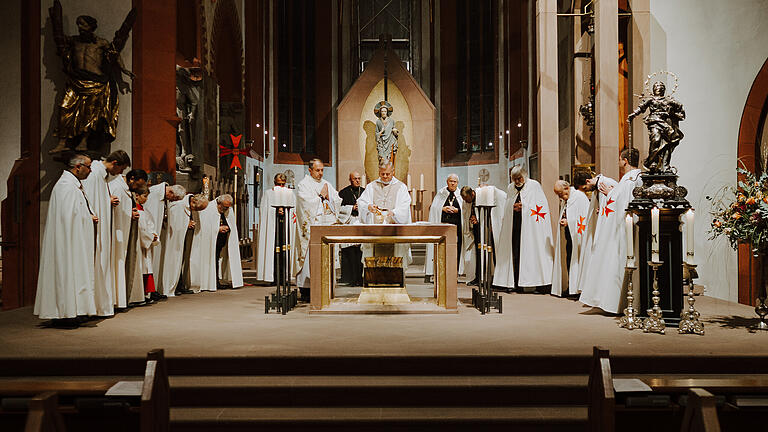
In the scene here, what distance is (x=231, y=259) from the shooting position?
9.94 metres

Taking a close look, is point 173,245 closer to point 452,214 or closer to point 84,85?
point 84,85

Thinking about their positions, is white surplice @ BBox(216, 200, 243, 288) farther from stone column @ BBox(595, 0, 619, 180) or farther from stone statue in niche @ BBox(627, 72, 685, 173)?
stone statue in niche @ BBox(627, 72, 685, 173)

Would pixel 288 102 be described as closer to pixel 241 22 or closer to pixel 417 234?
pixel 241 22

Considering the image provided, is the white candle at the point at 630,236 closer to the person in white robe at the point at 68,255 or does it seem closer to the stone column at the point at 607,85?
the stone column at the point at 607,85

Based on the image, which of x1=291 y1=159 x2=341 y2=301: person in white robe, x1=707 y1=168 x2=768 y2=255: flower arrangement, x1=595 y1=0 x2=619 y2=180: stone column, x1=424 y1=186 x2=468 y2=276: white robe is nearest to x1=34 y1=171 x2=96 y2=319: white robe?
x1=291 y1=159 x2=341 y2=301: person in white robe

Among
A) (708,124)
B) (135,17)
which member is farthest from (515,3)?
(135,17)

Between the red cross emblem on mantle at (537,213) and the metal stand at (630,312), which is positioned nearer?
the metal stand at (630,312)

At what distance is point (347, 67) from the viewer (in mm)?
21188

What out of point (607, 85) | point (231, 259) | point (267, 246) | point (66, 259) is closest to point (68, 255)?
point (66, 259)

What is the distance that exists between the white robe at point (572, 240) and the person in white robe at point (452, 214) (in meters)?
1.96

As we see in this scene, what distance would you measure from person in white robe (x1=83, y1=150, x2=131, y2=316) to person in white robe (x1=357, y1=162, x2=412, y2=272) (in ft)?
9.56

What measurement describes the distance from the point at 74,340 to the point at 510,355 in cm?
383

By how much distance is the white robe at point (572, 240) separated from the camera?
851 centimetres

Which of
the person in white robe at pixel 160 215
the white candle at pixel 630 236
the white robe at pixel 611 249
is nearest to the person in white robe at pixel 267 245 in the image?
the person in white robe at pixel 160 215
